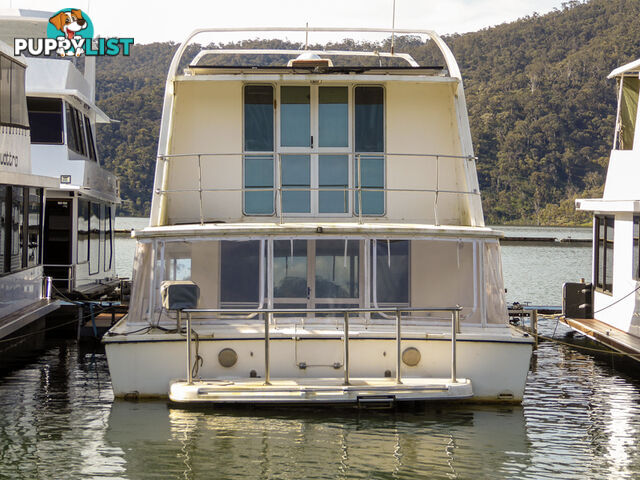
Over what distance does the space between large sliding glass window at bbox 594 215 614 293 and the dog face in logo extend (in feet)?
44.6

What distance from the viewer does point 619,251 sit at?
714 inches

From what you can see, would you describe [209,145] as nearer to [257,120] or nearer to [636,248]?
[257,120]

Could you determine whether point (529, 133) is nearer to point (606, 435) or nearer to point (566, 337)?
point (566, 337)

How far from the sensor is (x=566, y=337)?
21.5 m

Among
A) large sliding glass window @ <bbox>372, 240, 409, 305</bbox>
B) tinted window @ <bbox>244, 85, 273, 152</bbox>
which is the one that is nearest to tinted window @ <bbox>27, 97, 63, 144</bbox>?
tinted window @ <bbox>244, 85, 273, 152</bbox>

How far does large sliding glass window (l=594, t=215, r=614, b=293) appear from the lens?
1894 cm

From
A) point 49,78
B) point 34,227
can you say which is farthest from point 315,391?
point 49,78

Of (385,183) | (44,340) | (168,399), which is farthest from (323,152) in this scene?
(44,340)

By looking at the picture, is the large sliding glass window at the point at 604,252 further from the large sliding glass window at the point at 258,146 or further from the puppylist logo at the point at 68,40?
the puppylist logo at the point at 68,40

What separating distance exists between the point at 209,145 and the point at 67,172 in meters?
7.63

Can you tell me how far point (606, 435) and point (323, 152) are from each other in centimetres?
559

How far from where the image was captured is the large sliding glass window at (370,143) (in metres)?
14.4

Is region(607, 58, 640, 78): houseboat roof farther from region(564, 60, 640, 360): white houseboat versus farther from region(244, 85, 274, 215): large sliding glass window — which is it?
region(244, 85, 274, 215): large sliding glass window

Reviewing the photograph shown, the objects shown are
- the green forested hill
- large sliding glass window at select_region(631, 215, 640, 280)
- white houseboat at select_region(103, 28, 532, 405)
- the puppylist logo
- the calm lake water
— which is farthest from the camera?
the green forested hill
